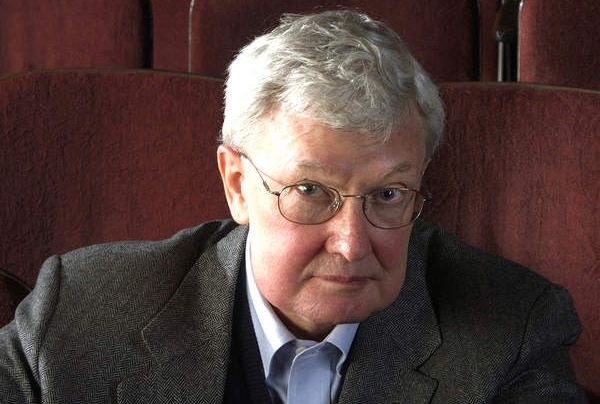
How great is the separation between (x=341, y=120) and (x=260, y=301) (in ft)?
0.71

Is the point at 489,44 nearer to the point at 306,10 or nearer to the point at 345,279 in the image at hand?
the point at 306,10

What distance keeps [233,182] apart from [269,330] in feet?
0.48

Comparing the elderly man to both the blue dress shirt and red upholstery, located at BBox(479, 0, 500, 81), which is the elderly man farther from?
red upholstery, located at BBox(479, 0, 500, 81)

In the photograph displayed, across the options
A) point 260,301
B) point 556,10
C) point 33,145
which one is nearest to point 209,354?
point 260,301

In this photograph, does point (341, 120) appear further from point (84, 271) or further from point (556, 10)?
point (556, 10)

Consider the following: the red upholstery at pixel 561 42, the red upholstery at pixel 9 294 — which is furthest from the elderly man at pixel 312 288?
the red upholstery at pixel 561 42

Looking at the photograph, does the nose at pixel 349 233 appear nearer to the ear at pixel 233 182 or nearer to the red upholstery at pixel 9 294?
the ear at pixel 233 182

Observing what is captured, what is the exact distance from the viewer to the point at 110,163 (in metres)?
1.08

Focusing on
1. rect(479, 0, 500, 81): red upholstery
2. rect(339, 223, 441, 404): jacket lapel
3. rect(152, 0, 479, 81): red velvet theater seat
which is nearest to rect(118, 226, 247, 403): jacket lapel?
rect(339, 223, 441, 404): jacket lapel

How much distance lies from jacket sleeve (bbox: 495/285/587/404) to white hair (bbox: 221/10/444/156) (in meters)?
0.20

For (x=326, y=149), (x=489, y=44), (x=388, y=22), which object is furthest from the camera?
(x=489, y=44)

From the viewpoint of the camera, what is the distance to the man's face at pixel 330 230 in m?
0.79

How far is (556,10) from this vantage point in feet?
4.00

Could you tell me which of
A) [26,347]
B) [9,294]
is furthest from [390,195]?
[9,294]
